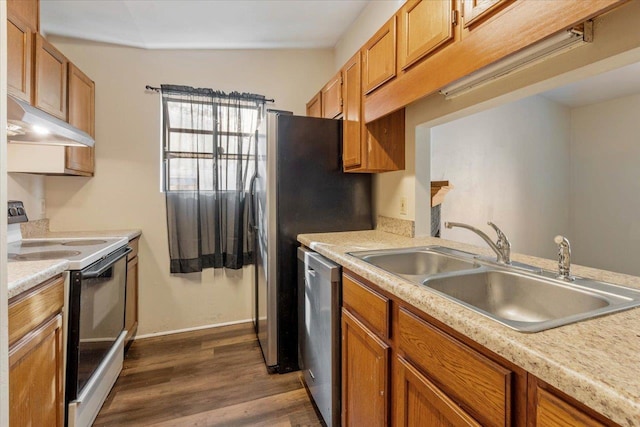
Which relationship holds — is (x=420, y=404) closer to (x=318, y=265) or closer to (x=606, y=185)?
(x=318, y=265)

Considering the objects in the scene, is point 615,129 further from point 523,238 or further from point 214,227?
point 214,227

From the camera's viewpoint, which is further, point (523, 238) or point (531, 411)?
point (523, 238)

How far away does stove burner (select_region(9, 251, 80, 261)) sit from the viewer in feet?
4.54

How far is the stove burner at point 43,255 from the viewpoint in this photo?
1.38 m

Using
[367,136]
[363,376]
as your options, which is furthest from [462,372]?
[367,136]

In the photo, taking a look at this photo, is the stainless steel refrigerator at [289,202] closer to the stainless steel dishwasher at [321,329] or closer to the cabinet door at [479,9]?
the stainless steel dishwasher at [321,329]

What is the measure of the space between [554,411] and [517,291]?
0.65 meters

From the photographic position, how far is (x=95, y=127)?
2477 mm

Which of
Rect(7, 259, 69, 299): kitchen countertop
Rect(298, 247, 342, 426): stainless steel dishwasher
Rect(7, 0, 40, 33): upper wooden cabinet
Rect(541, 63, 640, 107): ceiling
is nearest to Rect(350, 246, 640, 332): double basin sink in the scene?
Rect(298, 247, 342, 426): stainless steel dishwasher

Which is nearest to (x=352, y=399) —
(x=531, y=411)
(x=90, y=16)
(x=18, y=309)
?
(x=531, y=411)

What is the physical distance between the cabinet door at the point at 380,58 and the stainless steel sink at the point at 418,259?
92 cm

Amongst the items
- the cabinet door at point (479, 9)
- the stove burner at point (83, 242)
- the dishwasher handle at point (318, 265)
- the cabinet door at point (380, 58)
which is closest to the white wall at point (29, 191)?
the stove burner at point (83, 242)

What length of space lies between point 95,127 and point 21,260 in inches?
62.3

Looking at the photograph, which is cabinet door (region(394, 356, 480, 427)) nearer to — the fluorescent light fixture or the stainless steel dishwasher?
the stainless steel dishwasher
